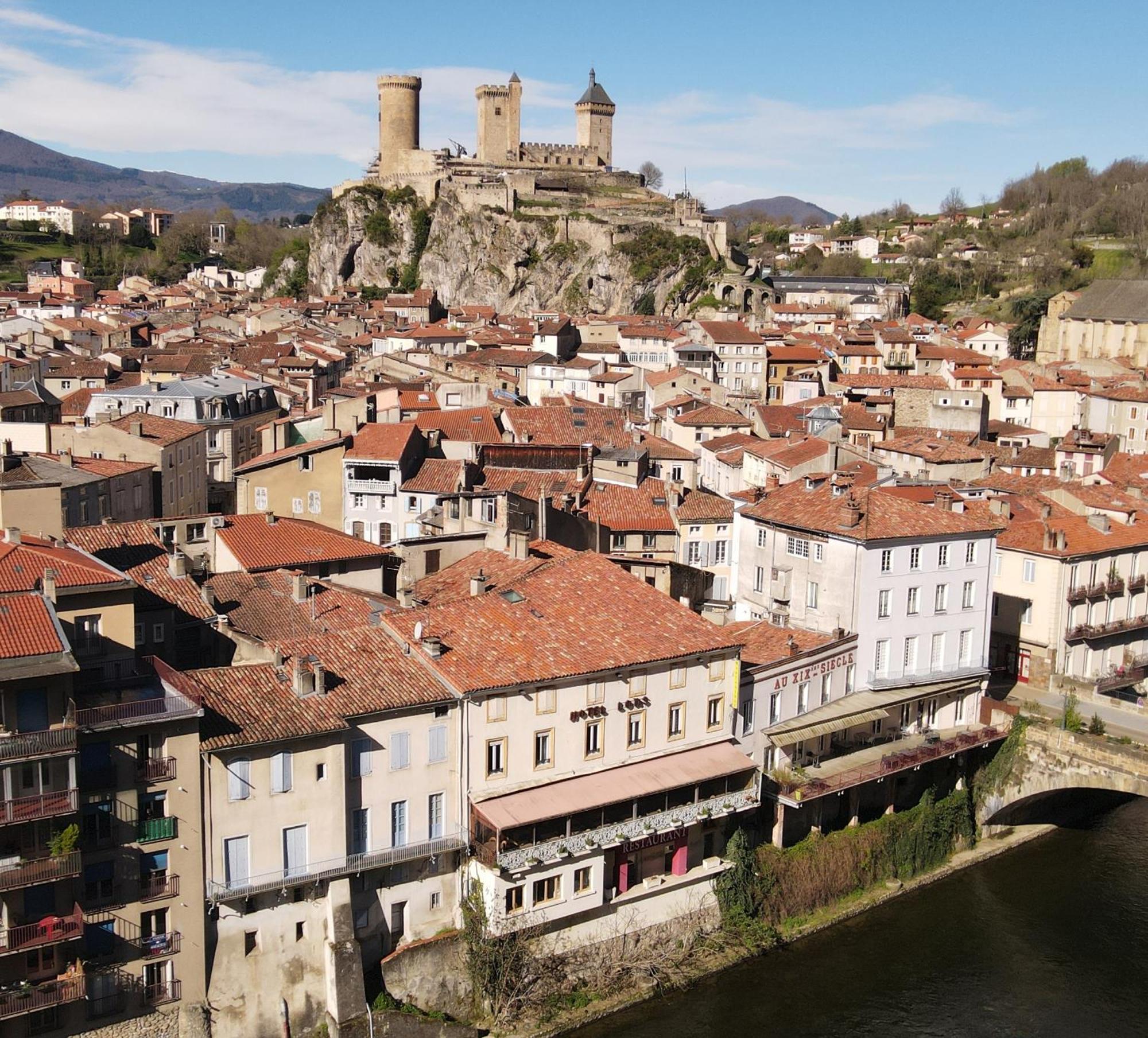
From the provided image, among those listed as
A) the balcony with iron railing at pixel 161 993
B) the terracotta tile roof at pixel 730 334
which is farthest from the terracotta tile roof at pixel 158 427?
the terracotta tile roof at pixel 730 334

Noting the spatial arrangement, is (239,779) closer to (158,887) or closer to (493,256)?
(158,887)

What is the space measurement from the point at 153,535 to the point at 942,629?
23.6 metres

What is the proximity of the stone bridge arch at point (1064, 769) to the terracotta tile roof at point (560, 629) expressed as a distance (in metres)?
11.8

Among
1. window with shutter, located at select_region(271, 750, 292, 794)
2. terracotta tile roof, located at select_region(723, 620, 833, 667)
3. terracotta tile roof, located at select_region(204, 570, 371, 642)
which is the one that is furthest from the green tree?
window with shutter, located at select_region(271, 750, 292, 794)

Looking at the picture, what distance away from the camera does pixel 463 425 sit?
54.1 metres

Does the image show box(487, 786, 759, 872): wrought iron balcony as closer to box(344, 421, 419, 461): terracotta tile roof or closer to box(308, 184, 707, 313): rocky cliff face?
box(344, 421, 419, 461): terracotta tile roof

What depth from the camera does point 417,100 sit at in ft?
534

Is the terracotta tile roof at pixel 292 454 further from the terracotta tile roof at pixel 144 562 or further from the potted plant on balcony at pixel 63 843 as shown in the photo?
the potted plant on balcony at pixel 63 843

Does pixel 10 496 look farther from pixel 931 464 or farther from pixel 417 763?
pixel 931 464

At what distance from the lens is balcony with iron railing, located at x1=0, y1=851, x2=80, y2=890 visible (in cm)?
2273

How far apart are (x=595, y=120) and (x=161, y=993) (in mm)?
152710

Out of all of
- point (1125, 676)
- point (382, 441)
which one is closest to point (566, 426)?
point (382, 441)

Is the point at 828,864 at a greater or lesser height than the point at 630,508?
lesser

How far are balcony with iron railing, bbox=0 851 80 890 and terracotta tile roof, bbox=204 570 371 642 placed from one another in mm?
7983
